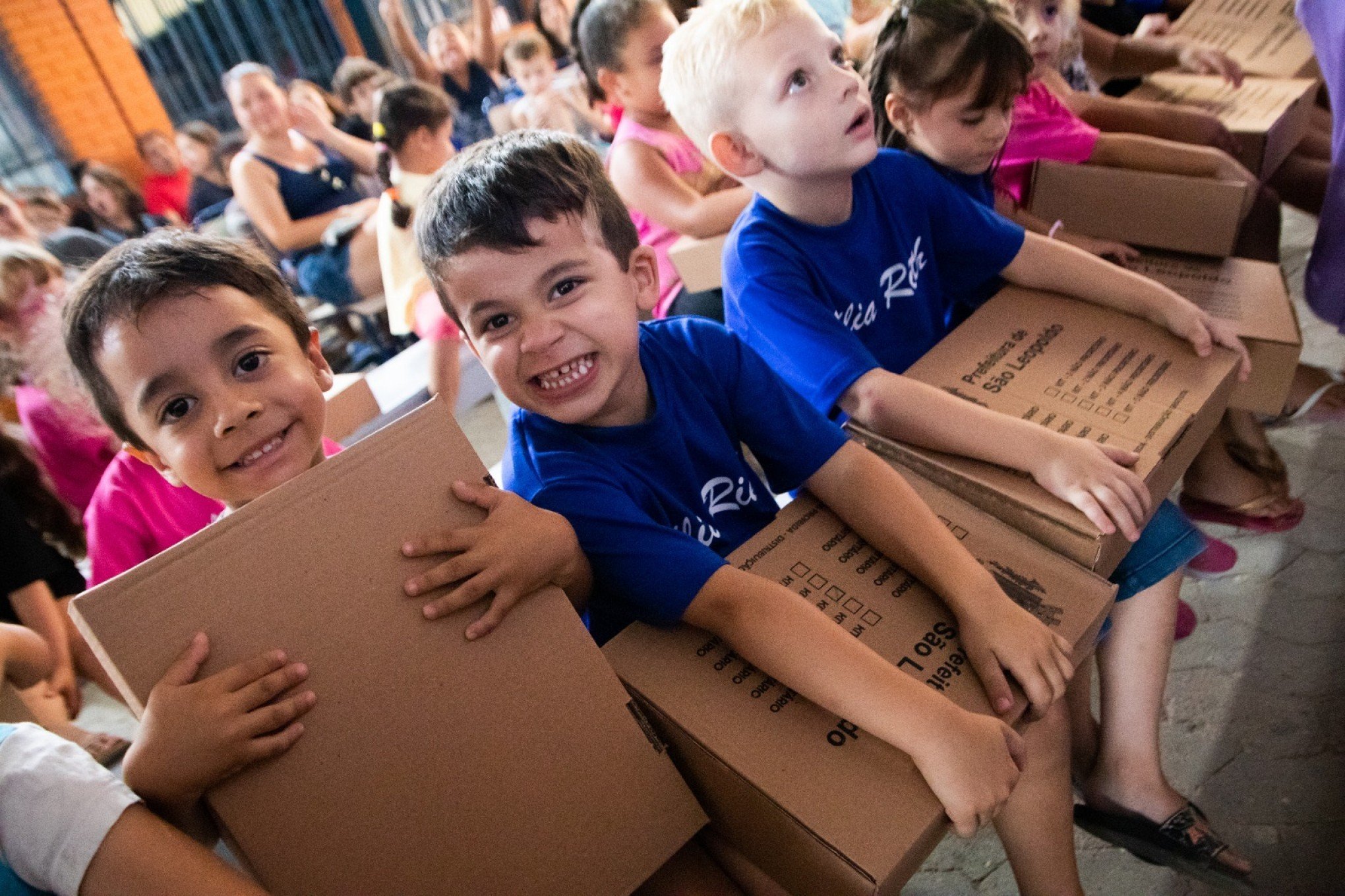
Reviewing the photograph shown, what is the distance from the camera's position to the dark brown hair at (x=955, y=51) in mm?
1406

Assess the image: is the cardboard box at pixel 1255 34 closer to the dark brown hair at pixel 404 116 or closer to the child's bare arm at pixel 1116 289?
the child's bare arm at pixel 1116 289

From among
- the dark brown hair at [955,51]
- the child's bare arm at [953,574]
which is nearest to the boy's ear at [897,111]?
the dark brown hair at [955,51]

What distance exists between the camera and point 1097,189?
169 centimetres

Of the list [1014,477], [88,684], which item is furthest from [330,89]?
[1014,477]

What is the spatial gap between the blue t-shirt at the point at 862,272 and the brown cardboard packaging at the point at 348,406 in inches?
44.8

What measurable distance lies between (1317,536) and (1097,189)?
2.73 ft

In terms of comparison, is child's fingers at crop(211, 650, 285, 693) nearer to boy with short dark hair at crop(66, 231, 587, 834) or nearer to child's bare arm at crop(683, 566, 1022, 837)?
boy with short dark hair at crop(66, 231, 587, 834)

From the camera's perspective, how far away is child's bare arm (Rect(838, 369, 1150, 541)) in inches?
36.0

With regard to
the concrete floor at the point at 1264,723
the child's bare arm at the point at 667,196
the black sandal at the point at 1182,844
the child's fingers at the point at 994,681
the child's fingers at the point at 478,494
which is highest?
the child's bare arm at the point at 667,196

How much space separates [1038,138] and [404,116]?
6.58 feet

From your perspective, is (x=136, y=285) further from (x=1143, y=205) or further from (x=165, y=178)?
(x=165, y=178)

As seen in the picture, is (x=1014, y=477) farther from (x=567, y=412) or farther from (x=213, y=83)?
(x=213, y=83)

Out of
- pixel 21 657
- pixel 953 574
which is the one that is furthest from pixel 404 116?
pixel 953 574

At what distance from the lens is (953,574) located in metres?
0.86
